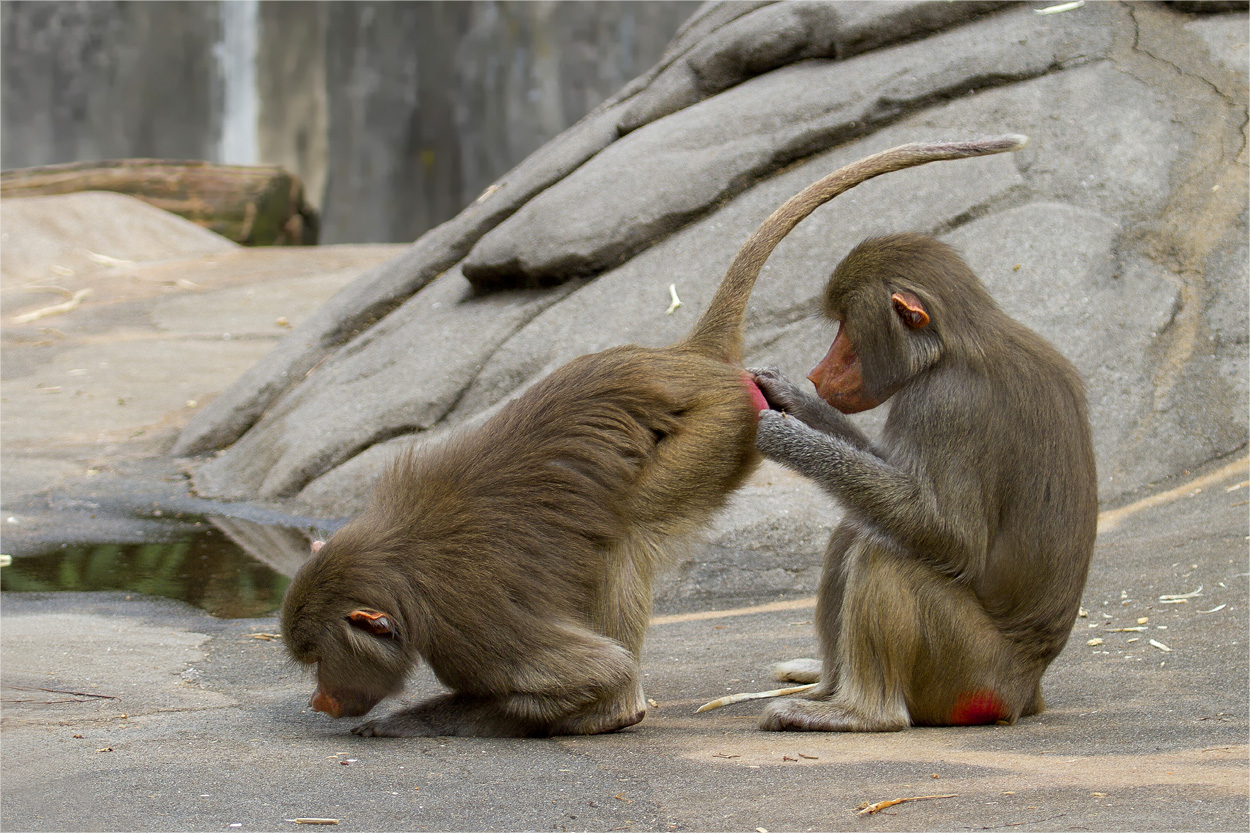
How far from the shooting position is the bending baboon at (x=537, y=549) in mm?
3252

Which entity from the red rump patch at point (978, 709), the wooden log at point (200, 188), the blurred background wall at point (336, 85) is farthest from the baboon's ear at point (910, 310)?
the blurred background wall at point (336, 85)

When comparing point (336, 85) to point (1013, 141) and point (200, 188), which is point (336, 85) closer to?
point (200, 188)

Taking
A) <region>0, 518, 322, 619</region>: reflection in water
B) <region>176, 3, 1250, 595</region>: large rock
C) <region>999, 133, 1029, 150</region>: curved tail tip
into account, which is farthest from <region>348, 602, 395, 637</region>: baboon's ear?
<region>176, 3, 1250, 595</region>: large rock

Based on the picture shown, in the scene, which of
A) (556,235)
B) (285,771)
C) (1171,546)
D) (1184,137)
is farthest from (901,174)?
(285,771)

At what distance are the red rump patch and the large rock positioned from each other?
209 centimetres

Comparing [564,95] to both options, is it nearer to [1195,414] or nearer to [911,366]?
[1195,414]

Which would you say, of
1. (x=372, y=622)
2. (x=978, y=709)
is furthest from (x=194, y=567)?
(x=978, y=709)

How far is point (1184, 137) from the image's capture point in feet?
21.9

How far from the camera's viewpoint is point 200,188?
650 inches

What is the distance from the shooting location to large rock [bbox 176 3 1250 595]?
6.08 m

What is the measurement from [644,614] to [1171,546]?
8.67 feet

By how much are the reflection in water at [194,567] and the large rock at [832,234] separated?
570 mm

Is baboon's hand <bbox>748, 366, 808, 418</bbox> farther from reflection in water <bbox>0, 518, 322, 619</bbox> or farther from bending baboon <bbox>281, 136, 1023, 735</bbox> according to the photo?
reflection in water <bbox>0, 518, 322, 619</bbox>

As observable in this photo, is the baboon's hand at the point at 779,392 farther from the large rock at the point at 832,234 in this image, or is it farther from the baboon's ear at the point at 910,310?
the large rock at the point at 832,234
